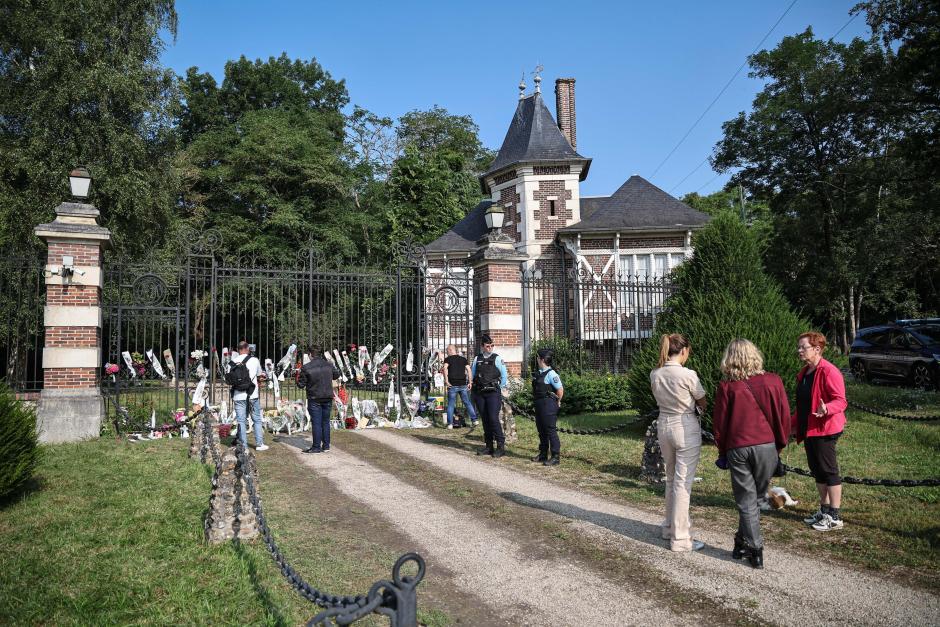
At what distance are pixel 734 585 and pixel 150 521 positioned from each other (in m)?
4.99

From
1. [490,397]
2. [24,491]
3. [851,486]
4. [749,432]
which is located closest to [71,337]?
[24,491]

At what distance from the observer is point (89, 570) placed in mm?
4480

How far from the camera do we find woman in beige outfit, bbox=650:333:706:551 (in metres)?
4.79

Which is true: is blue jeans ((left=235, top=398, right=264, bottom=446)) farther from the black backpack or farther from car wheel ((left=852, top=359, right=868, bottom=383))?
car wheel ((left=852, top=359, right=868, bottom=383))

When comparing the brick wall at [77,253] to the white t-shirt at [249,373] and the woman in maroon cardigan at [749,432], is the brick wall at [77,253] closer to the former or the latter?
the white t-shirt at [249,373]

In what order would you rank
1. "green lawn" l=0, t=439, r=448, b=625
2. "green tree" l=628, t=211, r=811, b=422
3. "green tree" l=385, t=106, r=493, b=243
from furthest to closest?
"green tree" l=385, t=106, r=493, b=243
"green tree" l=628, t=211, r=811, b=422
"green lawn" l=0, t=439, r=448, b=625

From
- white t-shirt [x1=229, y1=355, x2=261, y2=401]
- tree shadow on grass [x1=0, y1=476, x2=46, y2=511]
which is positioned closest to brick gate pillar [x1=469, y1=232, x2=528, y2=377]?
white t-shirt [x1=229, y1=355, x2=261, y2=401]

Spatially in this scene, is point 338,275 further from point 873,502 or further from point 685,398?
point 873,502

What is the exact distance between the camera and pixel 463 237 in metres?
26.3

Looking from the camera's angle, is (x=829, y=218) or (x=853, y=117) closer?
(x=853, y=117)

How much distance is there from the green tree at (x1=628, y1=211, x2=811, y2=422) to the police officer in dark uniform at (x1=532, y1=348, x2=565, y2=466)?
243 centimetres

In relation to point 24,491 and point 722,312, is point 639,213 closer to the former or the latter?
point 722,312

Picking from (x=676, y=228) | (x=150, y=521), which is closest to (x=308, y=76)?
(x=676, y=228)

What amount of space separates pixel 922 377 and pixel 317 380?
542 inches
